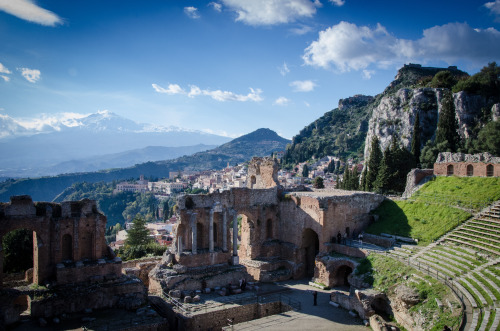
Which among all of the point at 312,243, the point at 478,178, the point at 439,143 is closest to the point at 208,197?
the point at 312,243

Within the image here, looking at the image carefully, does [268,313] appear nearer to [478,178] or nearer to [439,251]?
[439,251]

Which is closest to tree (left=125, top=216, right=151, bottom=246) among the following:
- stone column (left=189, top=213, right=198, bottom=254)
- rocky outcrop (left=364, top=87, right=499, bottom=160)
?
stone column (left=189, top=213, right=198, bottom=254)

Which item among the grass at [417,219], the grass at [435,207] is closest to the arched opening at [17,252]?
the grass at [417,219]

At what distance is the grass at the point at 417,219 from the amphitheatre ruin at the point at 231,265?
99 centimetres

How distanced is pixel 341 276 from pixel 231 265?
8.30 metres

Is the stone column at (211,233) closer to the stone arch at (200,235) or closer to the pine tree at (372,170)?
the stone arch at (200,235)

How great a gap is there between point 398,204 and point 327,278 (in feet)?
34.7

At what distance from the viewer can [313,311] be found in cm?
2266

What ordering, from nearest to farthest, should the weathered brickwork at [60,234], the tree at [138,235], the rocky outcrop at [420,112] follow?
the weathered brickwork at [60,234] < the tree at [138,235] < the rocky outcrop at [420,112]

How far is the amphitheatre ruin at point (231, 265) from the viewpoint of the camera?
67.4ft

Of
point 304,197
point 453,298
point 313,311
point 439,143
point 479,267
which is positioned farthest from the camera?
point 439,143

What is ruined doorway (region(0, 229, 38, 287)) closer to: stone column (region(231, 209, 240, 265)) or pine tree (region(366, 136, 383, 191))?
stone column (region(231, 209, 240, 265))

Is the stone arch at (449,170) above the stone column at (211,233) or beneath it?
above

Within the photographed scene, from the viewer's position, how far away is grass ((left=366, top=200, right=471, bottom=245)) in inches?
1050
